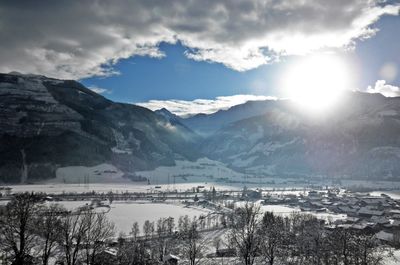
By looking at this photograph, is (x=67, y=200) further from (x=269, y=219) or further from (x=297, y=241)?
(x=297, y=241)

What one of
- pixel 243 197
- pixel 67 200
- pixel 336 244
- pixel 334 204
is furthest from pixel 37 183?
pixel 336 244

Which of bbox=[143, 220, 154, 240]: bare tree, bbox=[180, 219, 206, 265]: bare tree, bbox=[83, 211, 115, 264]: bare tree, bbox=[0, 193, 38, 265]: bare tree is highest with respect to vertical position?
bbox=[0, 193, 38, 265]: bare tree

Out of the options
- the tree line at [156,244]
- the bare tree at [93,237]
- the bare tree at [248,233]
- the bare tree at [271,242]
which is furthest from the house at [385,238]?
the bare tree at [93,237]

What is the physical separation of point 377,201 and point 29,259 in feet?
392

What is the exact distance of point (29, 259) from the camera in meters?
36.3

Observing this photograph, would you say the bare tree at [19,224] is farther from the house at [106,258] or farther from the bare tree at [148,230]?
the bare tree at [148,230]

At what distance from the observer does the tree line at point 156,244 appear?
105 ft

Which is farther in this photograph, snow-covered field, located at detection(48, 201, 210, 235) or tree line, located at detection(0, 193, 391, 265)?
snow-covered field, located at detection(48, 201, 210, 235)

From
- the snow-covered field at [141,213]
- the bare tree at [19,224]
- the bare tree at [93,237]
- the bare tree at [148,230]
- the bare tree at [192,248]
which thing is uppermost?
the bare tree at [19,224]

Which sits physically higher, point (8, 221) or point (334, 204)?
point (8, 221)

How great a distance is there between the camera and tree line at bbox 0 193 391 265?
32.2 m

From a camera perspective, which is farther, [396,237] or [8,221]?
[396,237]

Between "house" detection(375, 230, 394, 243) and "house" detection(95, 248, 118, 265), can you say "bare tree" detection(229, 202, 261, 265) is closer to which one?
"house" detection(95, 248, 118, 265)

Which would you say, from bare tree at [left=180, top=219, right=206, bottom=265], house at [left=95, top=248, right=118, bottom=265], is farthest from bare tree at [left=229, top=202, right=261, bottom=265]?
house at [left=95, top=248, right=118, bottom=265]
